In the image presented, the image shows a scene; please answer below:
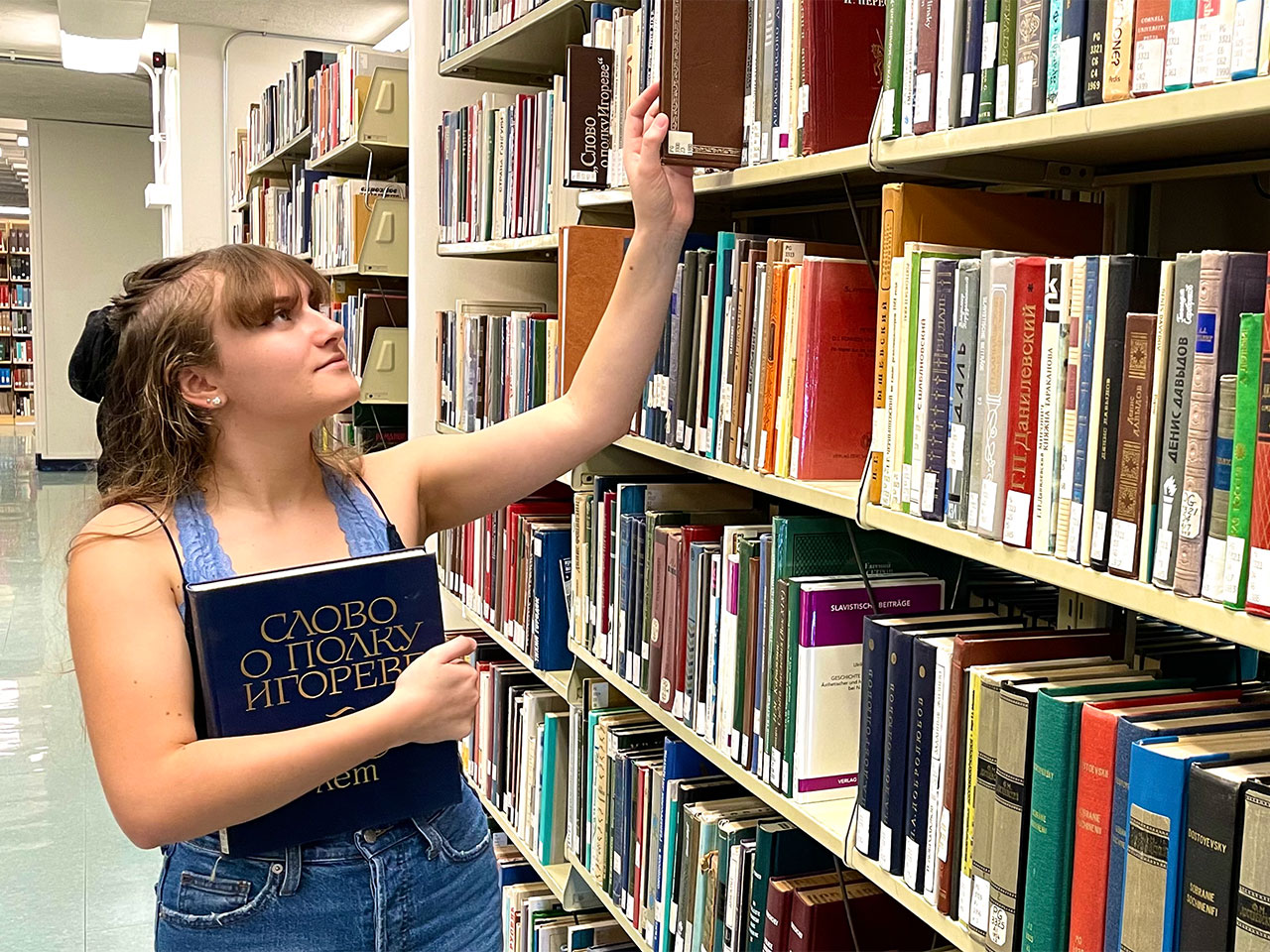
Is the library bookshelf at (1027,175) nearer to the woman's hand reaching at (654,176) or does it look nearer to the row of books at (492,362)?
the woman's hand reaching at (654,176)

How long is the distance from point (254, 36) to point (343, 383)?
19.1 feet

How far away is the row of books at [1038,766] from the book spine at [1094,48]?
507mm

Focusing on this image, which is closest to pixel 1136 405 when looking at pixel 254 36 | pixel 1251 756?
pixel 1251 756

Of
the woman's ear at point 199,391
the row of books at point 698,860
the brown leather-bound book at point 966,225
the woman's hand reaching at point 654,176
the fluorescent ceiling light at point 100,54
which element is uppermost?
the fluorescent ceiling light at point 100,54

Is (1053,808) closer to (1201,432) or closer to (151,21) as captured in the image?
(1201,432)

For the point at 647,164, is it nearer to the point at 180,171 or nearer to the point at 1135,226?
the point at 1135,226

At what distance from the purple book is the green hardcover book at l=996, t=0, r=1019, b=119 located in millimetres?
580

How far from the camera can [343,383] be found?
4.61ft

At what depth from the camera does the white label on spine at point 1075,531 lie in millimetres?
1017

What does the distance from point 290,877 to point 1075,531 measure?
2.93 ft

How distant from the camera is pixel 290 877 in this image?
4.28ft

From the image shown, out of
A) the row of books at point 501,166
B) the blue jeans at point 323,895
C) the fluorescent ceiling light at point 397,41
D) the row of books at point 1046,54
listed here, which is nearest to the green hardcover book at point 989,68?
the row of books at point 1046,54

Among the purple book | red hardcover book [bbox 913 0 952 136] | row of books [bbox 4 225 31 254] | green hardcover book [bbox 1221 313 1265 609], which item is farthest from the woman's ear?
row of books [bbox 4 225 31 254]

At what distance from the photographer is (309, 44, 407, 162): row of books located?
12.2 ft
